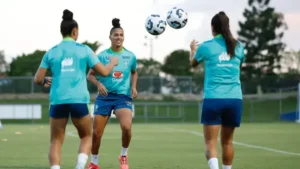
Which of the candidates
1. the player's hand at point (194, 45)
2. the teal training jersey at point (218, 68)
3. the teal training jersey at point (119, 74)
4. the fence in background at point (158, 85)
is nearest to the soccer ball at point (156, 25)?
the teal training jersey at point (119, 74)

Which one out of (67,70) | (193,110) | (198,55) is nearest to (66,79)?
(67,70)

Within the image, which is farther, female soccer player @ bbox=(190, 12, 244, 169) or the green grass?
the green grass

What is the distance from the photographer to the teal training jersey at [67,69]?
1030 centimetres

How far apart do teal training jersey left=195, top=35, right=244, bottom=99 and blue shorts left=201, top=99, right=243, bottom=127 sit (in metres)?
0.06

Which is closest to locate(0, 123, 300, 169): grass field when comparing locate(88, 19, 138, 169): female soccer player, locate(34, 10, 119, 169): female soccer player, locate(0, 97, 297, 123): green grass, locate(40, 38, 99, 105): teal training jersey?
locate(88, 19, 138, 169): female soccer player

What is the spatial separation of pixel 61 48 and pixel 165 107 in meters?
41.3

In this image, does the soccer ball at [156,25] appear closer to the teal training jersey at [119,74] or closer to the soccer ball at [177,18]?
the soccer ball at [177,18]

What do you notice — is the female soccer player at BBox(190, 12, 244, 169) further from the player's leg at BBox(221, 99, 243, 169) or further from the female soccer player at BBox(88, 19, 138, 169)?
the female soccer player at BBox(88, 19, 138, 169)

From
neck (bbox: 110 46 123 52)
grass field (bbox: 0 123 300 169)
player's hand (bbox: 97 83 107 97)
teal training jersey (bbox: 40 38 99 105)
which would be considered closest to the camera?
teal training jersey (bbox: 40 38 99 105)

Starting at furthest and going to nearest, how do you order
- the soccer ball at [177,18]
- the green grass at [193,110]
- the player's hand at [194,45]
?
the green grass at [193,110] < the soccer ball at [177,18] < the player's hand at [194,45]

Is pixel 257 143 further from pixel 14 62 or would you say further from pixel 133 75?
pixel 14 62

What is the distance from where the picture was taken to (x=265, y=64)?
309 ft

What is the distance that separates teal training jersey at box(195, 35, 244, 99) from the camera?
34.9 ft

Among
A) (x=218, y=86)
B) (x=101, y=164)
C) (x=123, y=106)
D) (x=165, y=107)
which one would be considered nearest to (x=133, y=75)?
(x=123, y=106)
